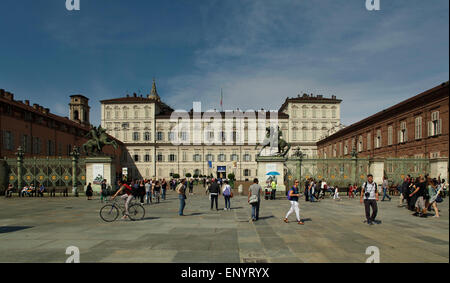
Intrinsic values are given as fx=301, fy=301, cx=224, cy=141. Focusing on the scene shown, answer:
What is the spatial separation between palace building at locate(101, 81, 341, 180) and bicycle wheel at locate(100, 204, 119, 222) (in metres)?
59.3

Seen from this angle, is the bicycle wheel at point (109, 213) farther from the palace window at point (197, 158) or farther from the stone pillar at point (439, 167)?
the palace window at point (197, 158)

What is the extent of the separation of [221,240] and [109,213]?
519 cm

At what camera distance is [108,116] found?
71250 millimetres

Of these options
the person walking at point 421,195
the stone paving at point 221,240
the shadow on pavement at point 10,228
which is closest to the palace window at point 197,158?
the stone paving at point 221,240

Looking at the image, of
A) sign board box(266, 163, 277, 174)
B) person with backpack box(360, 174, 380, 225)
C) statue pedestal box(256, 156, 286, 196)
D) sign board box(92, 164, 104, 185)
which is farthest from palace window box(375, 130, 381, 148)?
sign board box(92, 164, 104, 185)

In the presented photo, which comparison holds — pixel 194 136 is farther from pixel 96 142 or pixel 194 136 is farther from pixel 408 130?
pixel 96 142

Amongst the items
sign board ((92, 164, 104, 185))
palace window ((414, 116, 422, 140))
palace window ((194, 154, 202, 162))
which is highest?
palace window ((414, 116, 422, 140))

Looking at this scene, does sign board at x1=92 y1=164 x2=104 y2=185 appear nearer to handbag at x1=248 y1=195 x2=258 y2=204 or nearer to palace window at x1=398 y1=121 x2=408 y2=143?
handbag at x1=248 y1=195 x2=258 y2=204

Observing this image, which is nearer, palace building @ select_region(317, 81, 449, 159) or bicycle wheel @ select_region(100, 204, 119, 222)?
bicycle wheel @ select_region(100, 204, 119, 222)

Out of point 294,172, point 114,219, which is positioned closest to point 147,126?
point 294,172

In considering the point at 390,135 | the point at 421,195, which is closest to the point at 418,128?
the point at 390,135

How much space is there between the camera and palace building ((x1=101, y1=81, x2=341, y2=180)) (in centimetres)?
7019

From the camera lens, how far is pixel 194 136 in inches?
2800

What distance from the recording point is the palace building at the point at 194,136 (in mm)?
70188
